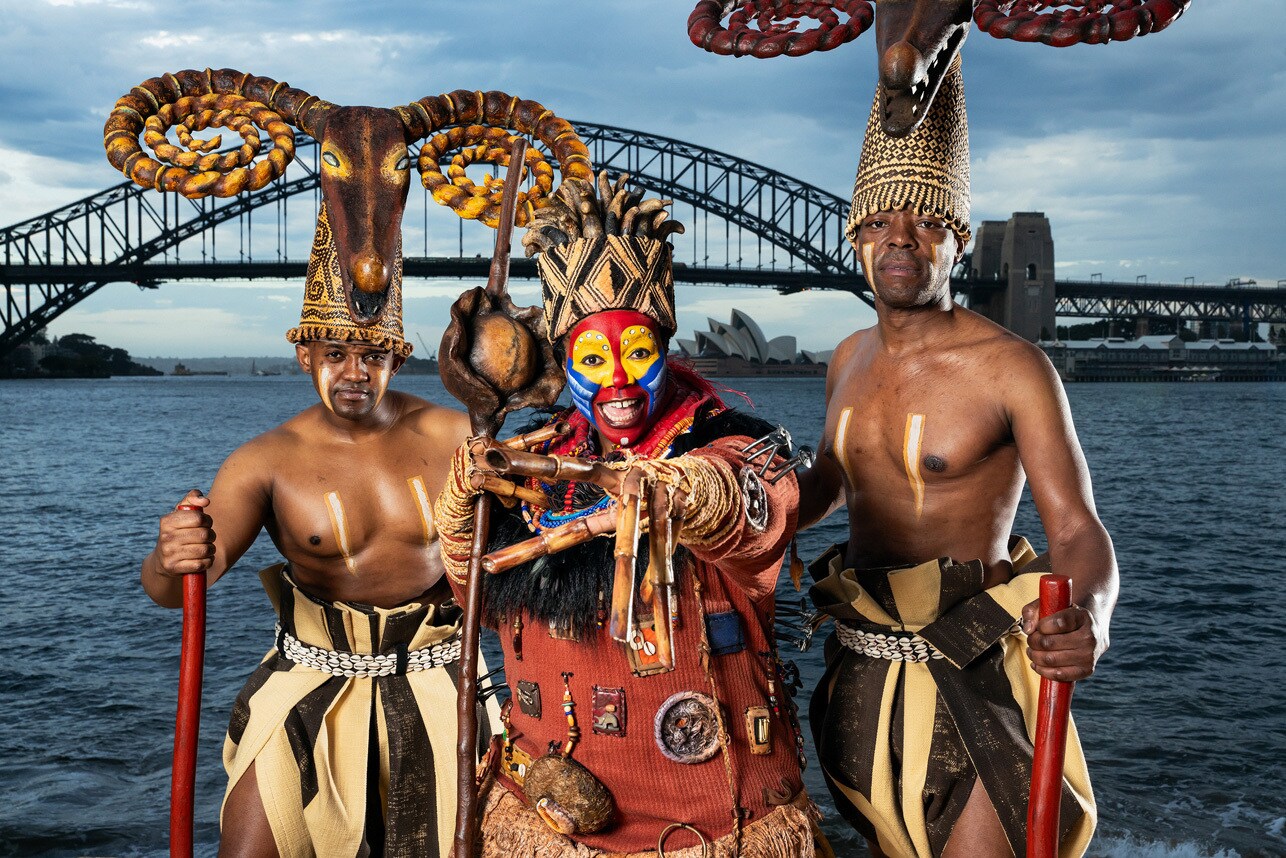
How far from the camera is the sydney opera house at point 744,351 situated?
88.9 metres

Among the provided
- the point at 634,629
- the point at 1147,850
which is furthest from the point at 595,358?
the point at 1147,850

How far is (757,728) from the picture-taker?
338 centimetres

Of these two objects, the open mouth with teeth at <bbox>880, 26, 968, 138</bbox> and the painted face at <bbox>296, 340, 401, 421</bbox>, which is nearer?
the open mouth with teeth at <bbox>880, 26, 968, 138</bbox>

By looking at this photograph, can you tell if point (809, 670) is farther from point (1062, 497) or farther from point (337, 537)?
point (1062, 497)

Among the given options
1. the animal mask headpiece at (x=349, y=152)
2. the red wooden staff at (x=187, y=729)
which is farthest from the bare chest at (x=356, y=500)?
the red wooden staff at (x=187, y=729)

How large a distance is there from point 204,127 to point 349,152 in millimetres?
1086

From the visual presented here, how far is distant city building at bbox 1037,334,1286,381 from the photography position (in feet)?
341

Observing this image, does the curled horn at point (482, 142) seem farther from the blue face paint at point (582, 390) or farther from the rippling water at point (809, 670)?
the rippling water at point (809, 670)

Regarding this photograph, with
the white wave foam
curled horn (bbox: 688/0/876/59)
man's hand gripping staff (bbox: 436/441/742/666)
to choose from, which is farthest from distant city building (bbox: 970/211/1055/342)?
man's hand gripping staff (bbox: 436/441/742/666)

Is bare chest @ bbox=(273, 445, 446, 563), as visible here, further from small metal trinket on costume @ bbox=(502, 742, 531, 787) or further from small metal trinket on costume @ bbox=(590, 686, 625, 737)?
small metal trinket on costume @ bbox=(590, 686, 625, 737)

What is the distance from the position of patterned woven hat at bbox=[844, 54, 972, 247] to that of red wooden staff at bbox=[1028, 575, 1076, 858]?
1.68 m

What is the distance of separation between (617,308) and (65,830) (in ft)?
24.4

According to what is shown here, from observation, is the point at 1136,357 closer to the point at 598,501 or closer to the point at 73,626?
the point at 73,626

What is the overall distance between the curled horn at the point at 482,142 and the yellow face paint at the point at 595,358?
109 cm
